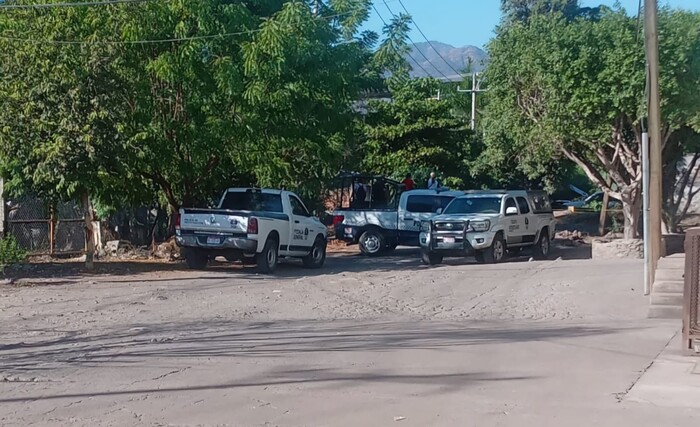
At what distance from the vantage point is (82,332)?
12922mm

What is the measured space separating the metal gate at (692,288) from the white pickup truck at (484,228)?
540 inches

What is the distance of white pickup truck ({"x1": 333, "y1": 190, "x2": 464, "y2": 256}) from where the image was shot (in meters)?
27.8

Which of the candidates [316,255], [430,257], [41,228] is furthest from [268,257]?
[41,228]

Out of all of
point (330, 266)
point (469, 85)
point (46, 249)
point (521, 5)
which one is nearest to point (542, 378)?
point (330, 266)

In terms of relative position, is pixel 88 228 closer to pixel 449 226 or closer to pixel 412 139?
pixel 449 226

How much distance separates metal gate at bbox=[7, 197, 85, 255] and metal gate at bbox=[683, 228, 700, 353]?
1736cm

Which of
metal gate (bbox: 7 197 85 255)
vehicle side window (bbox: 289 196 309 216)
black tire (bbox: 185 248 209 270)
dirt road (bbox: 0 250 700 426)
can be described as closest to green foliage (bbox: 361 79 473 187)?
vehicle side window (bbox: 289 196 309 216)

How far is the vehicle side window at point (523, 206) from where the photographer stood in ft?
85.8

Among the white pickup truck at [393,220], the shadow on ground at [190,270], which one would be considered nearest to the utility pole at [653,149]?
the shadow on ground at [190,270]

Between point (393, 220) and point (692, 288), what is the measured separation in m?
17.5

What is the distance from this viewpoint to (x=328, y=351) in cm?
1145

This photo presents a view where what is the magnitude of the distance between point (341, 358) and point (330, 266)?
1389cm

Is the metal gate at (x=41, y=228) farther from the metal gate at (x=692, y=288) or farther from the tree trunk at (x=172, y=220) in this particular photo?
the metal gate at (x=692, y=288)

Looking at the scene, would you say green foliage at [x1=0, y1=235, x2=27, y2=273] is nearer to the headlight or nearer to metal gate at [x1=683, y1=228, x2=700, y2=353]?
the headlight
